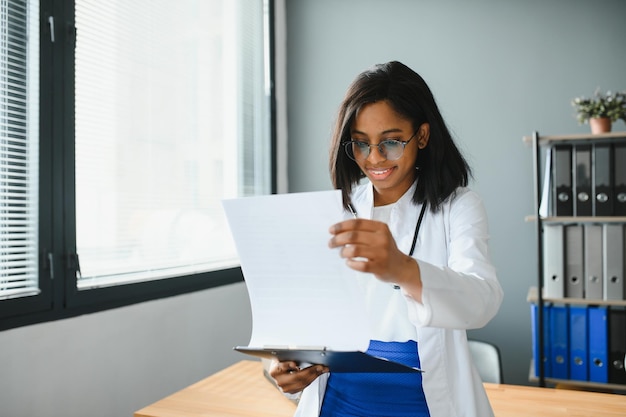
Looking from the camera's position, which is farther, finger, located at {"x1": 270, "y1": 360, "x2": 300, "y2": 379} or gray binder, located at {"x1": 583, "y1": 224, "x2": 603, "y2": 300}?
gray binder, located at {"x1": 583, "y1": 224, "x2": 603, "y2": 300}

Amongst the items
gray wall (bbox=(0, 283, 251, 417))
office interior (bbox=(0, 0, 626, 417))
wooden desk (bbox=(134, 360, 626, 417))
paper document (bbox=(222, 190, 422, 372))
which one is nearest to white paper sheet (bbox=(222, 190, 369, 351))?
paper document (bbox=(222, 190, 422, 372))

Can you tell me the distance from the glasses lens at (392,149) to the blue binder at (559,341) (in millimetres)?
1909

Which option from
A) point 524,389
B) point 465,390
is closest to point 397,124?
point 465,390

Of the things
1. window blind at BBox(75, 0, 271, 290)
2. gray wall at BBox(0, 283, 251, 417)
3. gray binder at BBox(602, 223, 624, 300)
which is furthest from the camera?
gray binder at BBox(602, 223, 624, 300)

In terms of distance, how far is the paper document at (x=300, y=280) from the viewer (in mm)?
959

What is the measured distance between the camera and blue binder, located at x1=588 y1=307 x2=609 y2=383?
2695 mm

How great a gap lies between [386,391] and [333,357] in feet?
0.91

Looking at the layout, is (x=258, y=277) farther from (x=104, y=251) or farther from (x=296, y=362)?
(x=104, y=251)

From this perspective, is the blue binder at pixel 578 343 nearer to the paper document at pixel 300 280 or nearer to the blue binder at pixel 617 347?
the blue binder at pixel 617 347

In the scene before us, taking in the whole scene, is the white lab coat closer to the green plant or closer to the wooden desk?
the wooden desk

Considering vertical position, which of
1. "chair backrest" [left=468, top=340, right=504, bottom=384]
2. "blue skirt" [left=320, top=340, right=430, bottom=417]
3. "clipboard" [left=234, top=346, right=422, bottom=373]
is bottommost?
"chair backrest" [left=468, top=340, right=504, bottom=384]

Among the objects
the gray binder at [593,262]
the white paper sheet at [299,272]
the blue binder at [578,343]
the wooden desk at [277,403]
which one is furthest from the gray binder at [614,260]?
the white paper sheet at [299,272]

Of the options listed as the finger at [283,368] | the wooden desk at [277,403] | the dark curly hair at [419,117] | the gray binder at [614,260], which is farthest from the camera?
the gray binder at [614,260]

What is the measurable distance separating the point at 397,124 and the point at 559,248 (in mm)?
1794
